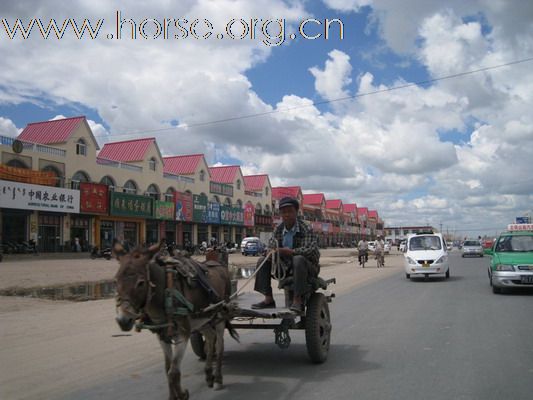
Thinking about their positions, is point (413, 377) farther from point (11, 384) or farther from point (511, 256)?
point (511, 256)

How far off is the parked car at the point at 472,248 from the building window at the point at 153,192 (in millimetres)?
28859

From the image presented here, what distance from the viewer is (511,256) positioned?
13.5m

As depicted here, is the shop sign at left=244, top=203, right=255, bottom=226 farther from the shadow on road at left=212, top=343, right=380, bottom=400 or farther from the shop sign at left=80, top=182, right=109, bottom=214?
the shadow on road at left=212, top=343, right=380, bottom=400

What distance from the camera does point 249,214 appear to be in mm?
64125

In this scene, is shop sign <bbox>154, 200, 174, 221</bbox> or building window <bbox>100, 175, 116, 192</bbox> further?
shop sign <bbox>154, 200, 174, 221</bbox>

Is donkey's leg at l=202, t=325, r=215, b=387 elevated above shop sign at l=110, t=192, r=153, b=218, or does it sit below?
below

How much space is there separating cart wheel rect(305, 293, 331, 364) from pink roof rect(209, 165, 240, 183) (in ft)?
188

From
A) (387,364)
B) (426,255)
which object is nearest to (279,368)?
(387,364)

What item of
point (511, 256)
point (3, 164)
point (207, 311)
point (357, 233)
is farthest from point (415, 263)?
point (357, 233)

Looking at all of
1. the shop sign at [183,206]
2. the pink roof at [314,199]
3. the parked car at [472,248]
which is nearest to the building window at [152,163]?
the shop sign at [183,206]

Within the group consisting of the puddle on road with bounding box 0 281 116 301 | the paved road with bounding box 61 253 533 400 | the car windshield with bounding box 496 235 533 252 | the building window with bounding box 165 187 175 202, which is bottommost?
the paved road with bounding box 61 253 533 400

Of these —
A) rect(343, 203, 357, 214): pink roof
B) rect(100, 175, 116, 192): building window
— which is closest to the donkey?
rect(100, 175, 116, 192): building window

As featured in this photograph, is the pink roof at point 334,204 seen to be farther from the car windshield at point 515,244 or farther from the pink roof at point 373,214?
the car windshield at point 515,244

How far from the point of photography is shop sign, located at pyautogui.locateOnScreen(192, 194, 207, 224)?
51562 millimetres
